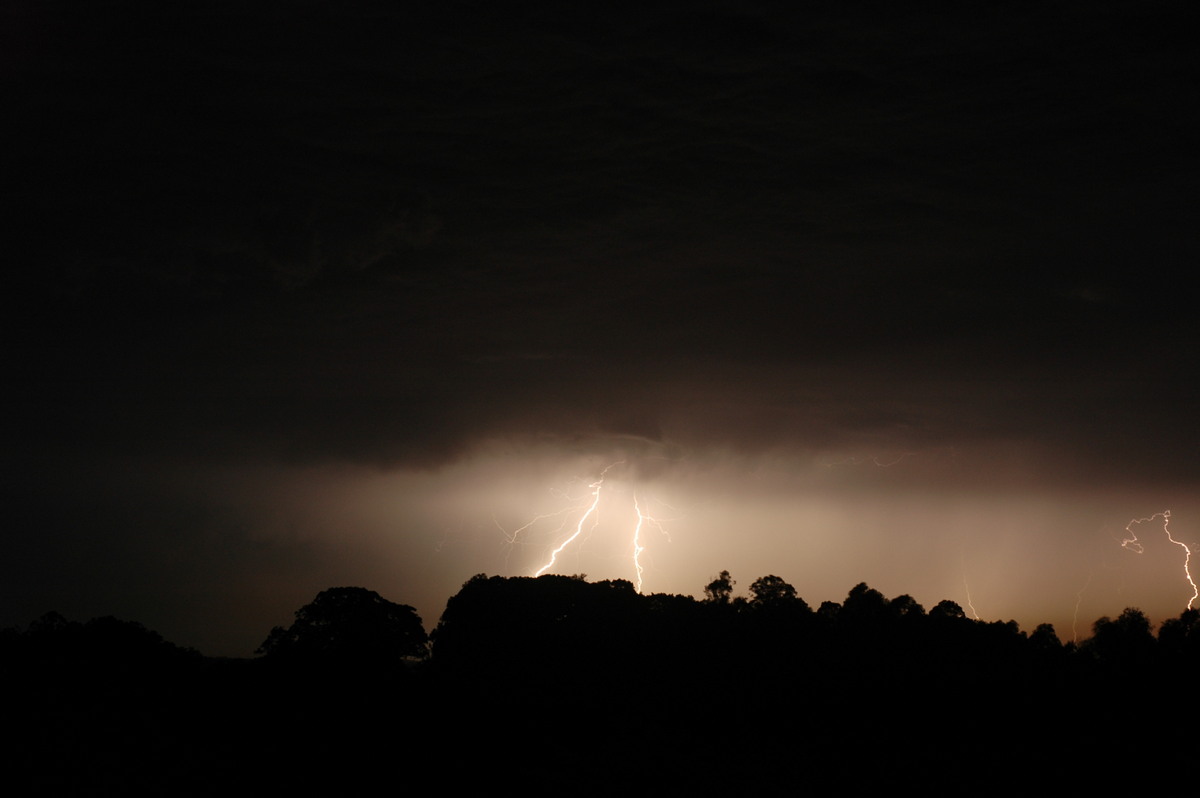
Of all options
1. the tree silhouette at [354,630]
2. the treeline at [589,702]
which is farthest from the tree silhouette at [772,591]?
the tree silhouette at [354,630]

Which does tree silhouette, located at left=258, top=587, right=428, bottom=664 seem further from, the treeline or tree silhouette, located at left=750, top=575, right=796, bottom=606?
tree silhouette, located at left=750, top=575, right=796, bottom=606

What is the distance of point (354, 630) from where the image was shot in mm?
60594

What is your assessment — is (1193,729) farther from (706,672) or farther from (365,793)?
(365,793)

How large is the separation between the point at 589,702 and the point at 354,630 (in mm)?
19402

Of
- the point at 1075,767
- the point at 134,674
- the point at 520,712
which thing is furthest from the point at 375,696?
the point at 1075,767

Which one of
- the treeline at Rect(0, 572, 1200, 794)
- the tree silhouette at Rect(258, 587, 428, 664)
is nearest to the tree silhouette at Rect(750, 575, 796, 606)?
the treeline at Rect(0, 572, 1200, 794)

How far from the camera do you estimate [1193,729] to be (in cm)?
4331

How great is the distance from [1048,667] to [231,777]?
4289 cm

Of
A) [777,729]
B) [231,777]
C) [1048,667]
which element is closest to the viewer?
[231,777]

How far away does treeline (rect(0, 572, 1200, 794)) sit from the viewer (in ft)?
133

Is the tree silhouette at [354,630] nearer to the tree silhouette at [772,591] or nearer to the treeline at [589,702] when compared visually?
the treeline at [589,702]

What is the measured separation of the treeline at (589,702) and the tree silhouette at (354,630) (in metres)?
0.14

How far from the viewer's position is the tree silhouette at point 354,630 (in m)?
58.0

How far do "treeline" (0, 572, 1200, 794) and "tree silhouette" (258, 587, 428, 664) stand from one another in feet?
0.47
